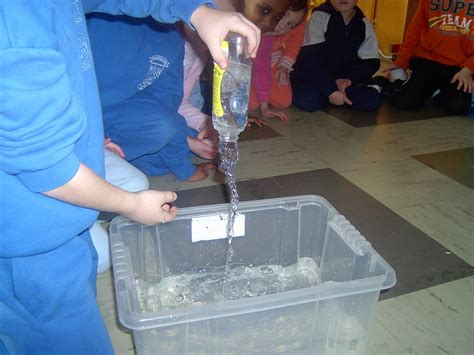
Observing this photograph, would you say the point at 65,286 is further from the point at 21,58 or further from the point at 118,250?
the point at 21,58

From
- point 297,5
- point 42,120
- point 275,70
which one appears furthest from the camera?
point 275,70

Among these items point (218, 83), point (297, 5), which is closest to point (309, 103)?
point (297, 5)

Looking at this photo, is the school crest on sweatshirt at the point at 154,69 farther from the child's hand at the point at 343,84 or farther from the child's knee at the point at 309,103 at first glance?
the child's hand at the point at 343,84

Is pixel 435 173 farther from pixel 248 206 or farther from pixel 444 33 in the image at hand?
pixel 444 33

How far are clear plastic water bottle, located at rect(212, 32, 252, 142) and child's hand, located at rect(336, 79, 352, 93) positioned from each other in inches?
55.8

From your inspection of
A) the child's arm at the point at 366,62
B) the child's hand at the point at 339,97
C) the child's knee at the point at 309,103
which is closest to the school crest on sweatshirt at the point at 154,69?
the child's knee at the point at 309,103

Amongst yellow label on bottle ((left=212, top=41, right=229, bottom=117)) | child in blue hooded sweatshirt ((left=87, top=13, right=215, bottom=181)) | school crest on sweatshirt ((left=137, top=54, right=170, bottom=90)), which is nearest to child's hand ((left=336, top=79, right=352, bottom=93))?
child in blue hooded sweatshirt ((left=87, top=13, right=215, bottom=181))

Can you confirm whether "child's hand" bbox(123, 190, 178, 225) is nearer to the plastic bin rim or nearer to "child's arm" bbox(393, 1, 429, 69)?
the plastic bin rim

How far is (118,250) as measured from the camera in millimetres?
736

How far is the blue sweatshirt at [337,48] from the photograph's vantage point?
7.58 ft

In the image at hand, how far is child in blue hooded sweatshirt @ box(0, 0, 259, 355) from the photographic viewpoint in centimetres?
45

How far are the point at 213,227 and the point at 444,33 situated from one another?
6.09 feet

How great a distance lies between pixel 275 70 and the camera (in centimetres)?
229

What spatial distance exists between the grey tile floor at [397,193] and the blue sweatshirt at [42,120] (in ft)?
1.16
